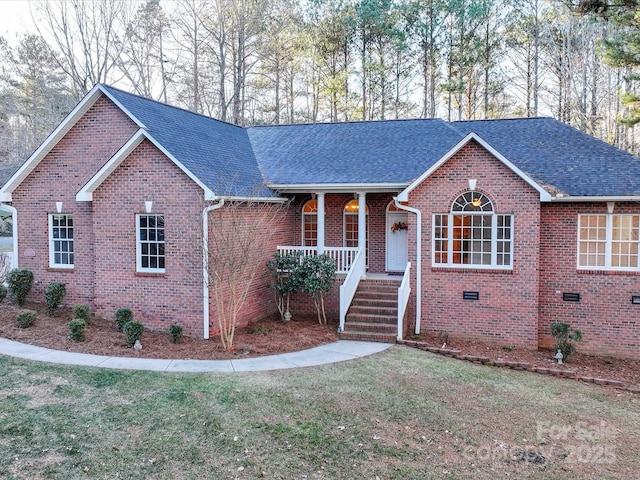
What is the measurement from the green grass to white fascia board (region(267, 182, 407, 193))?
19.8ft

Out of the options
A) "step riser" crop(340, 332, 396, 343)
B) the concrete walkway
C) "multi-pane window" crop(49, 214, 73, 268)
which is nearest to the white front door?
"step riser" crop(340, 332, 396, 343)

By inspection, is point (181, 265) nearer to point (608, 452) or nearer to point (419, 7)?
point (608, 452)

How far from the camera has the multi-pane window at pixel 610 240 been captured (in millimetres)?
12719

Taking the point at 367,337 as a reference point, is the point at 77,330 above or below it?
above

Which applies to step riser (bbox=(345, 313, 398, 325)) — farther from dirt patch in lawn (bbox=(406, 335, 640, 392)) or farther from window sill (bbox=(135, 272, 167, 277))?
window sill (bbox=(135, 272, 167, 277))

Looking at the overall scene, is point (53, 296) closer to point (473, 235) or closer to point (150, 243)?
point (150, 243)

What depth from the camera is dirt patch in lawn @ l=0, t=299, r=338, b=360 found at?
10688 millimetres

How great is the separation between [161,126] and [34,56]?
101 feet

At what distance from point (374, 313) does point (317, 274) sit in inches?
75.0

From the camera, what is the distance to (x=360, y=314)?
1317 cm

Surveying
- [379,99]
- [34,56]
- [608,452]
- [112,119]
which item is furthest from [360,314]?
[34,56]

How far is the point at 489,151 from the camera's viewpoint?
12656 mm

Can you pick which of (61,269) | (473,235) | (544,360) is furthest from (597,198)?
(61,269)

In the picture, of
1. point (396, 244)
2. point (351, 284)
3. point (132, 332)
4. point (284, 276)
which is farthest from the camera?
point (396, 244)
